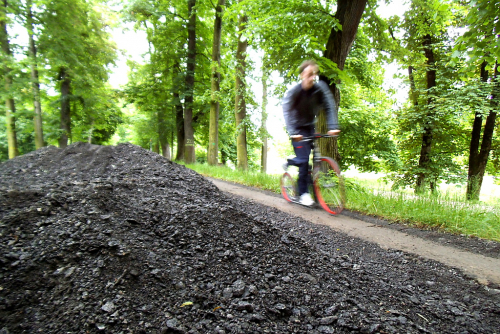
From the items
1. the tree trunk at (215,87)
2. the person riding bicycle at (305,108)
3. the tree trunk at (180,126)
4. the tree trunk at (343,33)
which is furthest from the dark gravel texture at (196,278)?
the tree trunk at (180,126)

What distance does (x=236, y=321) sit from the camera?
58.0 inches

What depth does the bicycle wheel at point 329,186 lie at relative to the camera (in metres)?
4.07

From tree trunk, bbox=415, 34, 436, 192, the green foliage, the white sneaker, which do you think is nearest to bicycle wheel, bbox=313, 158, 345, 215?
the white sneaker

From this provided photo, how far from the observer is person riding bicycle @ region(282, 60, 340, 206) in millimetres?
3764

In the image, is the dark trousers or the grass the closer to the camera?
the grass

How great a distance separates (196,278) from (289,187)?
3363mm

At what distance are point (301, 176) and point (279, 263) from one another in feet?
7.31

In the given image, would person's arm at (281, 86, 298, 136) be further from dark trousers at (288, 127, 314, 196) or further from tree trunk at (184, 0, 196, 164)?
tree trunk at (184, 0, 196, 164)

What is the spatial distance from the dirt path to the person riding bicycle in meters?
0.67

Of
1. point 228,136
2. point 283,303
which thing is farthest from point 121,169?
point 228,136

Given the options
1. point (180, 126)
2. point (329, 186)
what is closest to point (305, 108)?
point (329, 186)

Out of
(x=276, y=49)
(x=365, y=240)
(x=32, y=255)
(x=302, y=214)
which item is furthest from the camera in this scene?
(x=276, y=49)

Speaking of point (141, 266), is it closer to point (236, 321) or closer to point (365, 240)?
point (236, 321)

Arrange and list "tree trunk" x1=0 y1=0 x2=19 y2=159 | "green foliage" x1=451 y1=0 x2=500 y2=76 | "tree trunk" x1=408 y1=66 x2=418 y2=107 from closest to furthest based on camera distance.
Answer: "green foliage" x1=451 y1=0 x2=500 y2=76 → "tree trunk" x1=0 y1=0 x2=19 y2=159 → "tree trunk" x1=408 y1=66 x2=418 y2=107
